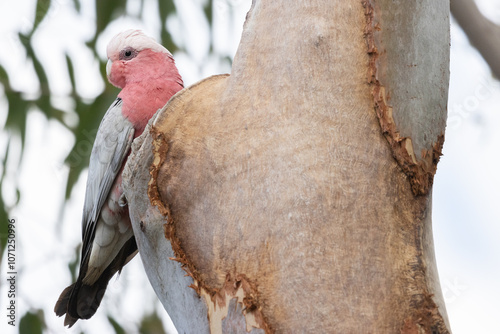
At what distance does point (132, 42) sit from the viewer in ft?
8.14

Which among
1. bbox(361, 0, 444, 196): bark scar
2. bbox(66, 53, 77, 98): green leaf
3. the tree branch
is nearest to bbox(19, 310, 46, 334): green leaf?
bbox(66, 53, 77, 98): green leaf

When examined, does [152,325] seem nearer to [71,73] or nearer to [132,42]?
[71,73]

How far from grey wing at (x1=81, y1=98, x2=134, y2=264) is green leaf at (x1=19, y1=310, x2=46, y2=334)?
0.87 metres

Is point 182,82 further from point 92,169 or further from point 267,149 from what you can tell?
point 267,149

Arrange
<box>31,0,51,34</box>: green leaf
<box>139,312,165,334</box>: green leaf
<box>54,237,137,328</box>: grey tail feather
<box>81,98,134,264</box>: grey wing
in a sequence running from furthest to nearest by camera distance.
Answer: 1. <box>139,312,165,334</box>: green leaf
2. <box>31,0,51,34</box>: green leaf
3. <box>54,237,137,328</box>: grey tail feather
4. <box>81,98,134,264</box>: grey wing

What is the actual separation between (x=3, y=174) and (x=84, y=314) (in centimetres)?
104

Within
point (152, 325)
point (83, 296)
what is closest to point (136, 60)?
point (83, 296)

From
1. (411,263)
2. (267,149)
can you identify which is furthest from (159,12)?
(411,263)

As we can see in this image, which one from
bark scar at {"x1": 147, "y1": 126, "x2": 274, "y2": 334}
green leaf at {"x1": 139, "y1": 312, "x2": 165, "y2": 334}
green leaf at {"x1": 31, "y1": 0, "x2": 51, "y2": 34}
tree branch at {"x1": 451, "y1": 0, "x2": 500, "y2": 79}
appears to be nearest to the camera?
bark scar at {"x1": 147, "y1": 126, "x2": 274, "y2": 334}

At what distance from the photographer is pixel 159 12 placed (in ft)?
10.4

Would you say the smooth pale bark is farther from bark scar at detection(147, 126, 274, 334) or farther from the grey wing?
the grey wing

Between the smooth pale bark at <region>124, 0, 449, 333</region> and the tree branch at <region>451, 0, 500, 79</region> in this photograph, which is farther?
the tree branch at <region>451, 0, 500, 79</region>

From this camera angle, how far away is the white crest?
2461 millimetres

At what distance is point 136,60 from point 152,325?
1.60 meters
